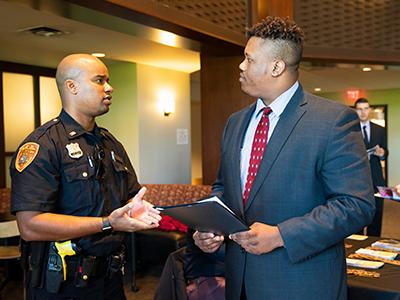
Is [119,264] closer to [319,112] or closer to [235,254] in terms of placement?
[235,254]

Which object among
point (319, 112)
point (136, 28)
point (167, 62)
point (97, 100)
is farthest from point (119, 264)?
point (167, 62)

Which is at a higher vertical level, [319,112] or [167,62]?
[167,62]

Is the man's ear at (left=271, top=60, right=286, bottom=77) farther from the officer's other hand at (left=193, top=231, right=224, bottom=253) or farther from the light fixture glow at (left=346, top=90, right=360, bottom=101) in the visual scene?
the light fixture glow at (left=346, top=90, right=360, bottom=101)

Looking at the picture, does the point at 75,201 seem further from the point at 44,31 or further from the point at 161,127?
the point at 161,127

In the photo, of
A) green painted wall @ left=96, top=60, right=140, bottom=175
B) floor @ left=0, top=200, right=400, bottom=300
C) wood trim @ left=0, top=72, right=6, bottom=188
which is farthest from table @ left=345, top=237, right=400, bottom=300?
wood trim @ left=0, top=72, right=6, bottom=188

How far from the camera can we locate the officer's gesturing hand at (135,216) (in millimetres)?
1565

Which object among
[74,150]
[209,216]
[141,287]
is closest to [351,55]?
[141,287]

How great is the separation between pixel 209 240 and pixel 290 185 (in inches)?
14.4

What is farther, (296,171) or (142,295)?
(142,295)

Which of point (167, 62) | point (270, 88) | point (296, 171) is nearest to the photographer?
point (296, 171)

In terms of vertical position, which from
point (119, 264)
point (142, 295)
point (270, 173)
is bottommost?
point (142, 295)

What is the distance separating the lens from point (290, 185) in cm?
139

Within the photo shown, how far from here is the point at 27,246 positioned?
1750 mm

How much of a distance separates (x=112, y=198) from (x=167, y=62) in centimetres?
432
